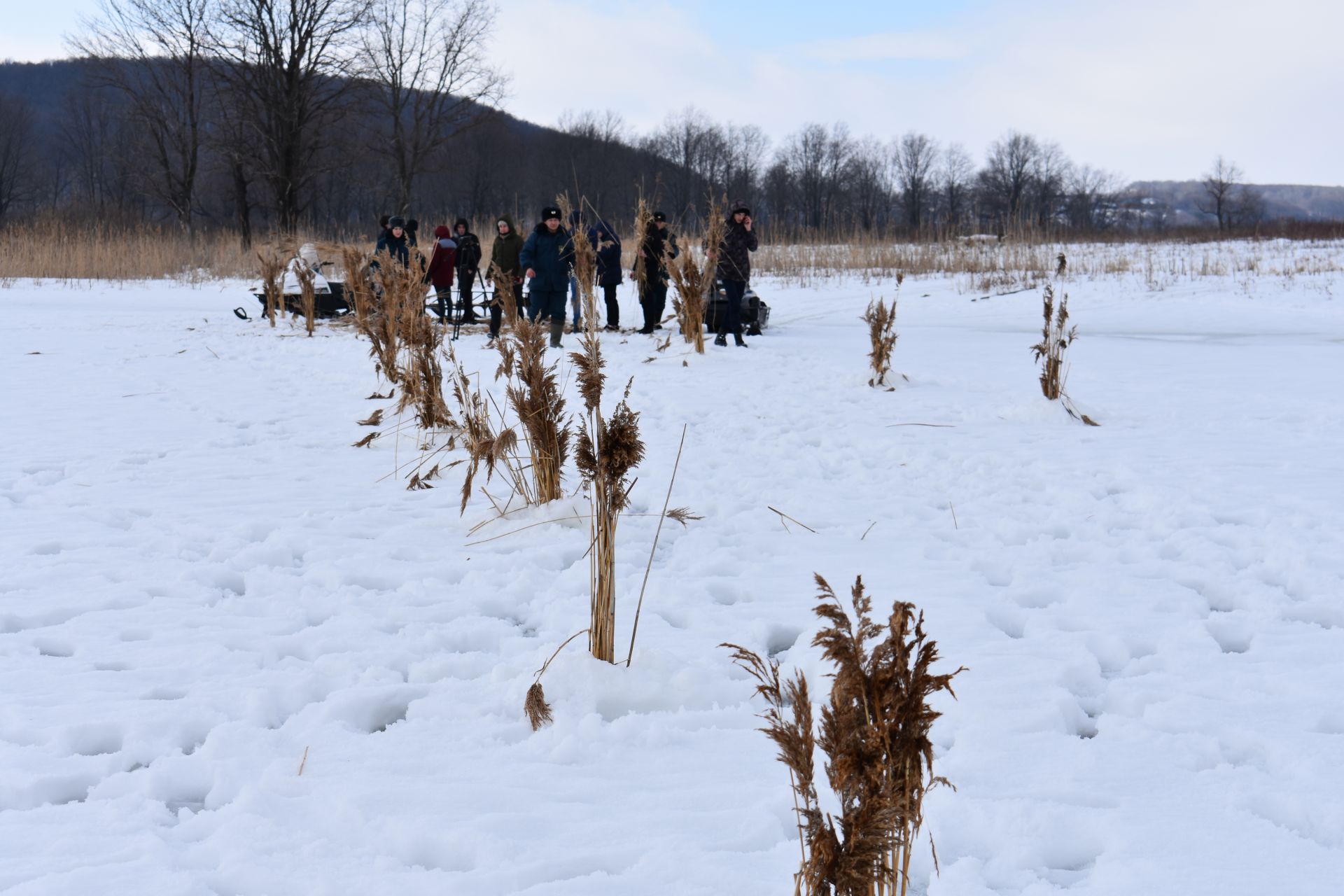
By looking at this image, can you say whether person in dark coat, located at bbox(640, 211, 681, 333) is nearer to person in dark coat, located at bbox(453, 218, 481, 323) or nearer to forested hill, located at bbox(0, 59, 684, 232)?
person in dark coat, located at bbox(453, 218, 481, 323)

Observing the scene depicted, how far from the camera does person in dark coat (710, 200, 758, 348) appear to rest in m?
9.71

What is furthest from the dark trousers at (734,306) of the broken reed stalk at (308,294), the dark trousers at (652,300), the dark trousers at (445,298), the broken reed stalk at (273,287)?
the broken reed stalk at (273,287)

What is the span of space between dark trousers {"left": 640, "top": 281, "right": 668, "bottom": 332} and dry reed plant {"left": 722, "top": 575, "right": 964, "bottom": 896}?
400 inches

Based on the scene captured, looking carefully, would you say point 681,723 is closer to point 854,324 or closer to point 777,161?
point 854,324

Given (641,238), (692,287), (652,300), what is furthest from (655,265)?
(692,287)

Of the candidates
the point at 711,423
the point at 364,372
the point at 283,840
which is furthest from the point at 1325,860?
the point at 364,372

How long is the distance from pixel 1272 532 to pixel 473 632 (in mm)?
3037

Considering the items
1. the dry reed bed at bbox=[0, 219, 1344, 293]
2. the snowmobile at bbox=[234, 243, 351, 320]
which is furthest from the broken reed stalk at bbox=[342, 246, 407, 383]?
the dry reed bed at bbox=[0, 219, 1344, 293]

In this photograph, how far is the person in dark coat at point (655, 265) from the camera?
10.3 m

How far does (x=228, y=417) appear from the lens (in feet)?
20.3

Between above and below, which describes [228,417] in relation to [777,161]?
below

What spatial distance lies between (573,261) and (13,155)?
6272cm

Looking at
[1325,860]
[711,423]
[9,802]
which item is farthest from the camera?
[711,423]

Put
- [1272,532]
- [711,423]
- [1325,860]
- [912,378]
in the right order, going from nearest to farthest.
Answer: [1325,860], [1272,532], [711,423], [912,378]
